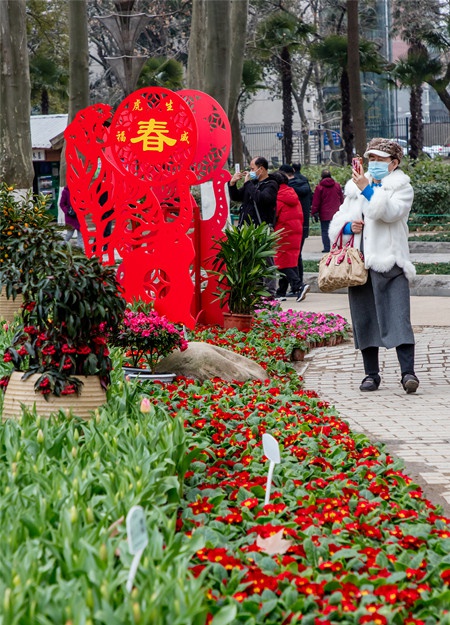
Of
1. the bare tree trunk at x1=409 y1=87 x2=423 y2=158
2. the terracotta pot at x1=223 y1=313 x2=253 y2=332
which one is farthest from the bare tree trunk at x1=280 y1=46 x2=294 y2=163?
the terracotta pot at x1=223 y1=313 x2=253 y2=332

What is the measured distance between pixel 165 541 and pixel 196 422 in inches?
88.6

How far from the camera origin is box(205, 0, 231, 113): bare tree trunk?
1656 cm

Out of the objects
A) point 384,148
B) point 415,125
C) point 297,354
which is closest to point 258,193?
point 297,354

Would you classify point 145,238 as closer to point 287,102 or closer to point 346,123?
point 346,123

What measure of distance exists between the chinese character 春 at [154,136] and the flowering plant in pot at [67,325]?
172 inches

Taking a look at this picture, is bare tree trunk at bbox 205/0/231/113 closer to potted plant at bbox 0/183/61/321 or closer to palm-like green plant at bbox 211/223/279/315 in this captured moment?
potted plant at bbox 0/183/61/321

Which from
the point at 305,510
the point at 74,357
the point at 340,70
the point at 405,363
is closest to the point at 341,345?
the point at 405,363

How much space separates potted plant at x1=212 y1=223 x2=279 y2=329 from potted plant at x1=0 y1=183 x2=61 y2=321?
5.29 feet

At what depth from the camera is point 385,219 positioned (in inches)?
321

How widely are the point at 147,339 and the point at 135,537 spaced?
15.1ft

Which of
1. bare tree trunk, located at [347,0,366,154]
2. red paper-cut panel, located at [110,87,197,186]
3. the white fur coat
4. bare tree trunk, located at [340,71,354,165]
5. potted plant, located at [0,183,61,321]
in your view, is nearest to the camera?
potted plant, located at [0,183,61,321]

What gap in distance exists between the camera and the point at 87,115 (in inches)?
422

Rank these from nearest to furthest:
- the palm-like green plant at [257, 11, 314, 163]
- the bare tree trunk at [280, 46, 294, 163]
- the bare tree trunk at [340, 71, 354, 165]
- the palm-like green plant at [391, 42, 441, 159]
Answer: the bare tree trunk at [340, 71, 354, 165]
the palm-like green plant at [391, 42, 441, 159]
the palm-like green plant at [257, 11, 314, 163]
the bare tree trunk at [280, 46, 294, 163]

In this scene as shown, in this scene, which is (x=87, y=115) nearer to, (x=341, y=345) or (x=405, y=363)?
(x=341, y=345)
